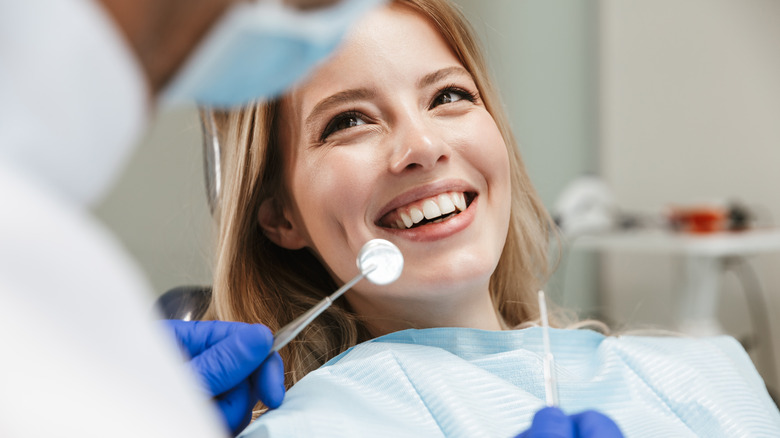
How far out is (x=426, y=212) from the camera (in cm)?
98

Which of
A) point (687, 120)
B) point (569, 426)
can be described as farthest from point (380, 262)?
point (687, 120)

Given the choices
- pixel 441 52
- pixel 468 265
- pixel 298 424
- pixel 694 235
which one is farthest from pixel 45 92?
pixel 694 235

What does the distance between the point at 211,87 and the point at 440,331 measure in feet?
2.10

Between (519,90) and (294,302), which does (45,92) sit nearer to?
(294,302)

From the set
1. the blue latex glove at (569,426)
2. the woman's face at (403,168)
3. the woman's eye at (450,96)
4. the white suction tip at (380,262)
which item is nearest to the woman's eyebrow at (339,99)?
the woman's face at (403,168)

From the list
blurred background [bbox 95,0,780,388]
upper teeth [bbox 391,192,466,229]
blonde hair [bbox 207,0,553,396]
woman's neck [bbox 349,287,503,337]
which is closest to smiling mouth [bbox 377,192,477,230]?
upper teeth [bbox 391,192,466,229]

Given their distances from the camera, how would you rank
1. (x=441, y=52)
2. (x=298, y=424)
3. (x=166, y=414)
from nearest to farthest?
(x=166, y=414) → (x=298, y=424) → (x=441, y=52)

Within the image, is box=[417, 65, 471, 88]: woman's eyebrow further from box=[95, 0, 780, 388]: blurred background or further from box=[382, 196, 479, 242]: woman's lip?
box=[95, 0, 780, 388]: blurred background

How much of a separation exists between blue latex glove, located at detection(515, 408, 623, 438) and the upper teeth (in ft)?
1.21

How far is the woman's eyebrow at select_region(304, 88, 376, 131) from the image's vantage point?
1.01 m

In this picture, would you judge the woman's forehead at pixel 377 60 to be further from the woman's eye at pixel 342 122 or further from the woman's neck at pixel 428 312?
the woman's neck at pixel 428 312

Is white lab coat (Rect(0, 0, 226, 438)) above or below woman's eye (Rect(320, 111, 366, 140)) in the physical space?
below

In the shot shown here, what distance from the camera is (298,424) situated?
0.78 meters

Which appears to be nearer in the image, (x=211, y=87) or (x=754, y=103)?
(x=211, y=87)
